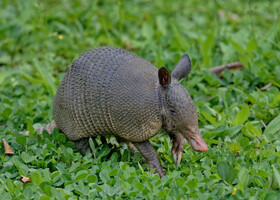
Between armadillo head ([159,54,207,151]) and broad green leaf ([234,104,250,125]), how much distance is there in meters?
1.48

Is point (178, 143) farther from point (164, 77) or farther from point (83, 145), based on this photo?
point (83, 145)

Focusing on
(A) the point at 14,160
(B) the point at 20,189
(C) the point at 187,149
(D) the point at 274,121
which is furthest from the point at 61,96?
(D) the point at 274,121

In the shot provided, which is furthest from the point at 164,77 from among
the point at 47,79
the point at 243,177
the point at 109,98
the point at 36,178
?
the point at 47,79

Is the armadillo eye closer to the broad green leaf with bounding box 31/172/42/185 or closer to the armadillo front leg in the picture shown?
the armadillo front leg

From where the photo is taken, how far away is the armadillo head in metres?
4.27

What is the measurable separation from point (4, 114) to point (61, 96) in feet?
4.00

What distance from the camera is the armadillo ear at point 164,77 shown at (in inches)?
166

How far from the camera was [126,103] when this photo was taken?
14.5 ft

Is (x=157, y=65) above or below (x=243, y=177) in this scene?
above

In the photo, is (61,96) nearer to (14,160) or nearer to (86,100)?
(86,100)

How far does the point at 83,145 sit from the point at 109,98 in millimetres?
807

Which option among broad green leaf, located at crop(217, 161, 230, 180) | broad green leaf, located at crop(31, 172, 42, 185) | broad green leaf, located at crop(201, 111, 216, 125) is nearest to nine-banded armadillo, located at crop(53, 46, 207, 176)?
broad green leaf, located at crop(217, 161, 230, 180)

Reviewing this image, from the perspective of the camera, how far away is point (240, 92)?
250 inches

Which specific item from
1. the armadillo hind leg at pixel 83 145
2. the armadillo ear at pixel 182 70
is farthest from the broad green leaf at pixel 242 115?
the armadillo hind leg at pixel 83 145
